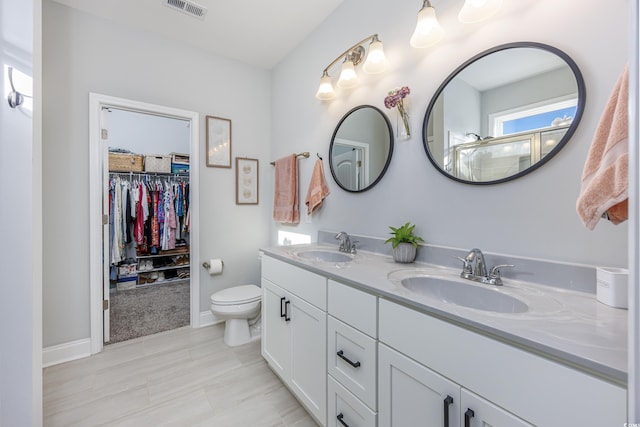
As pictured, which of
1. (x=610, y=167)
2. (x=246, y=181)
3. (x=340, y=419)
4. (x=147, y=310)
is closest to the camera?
(x=610, y=167)

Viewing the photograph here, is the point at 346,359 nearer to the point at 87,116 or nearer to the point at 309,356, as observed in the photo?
the point at 309,356

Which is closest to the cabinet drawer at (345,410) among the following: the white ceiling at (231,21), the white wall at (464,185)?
the white wall at (464,185)

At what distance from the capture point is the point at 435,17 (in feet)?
4.05

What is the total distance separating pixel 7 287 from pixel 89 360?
120 centimetres

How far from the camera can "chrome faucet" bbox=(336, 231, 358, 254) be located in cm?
174

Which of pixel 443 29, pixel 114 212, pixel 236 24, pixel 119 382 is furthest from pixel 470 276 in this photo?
pixel 114 212

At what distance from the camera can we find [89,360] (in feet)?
6.46

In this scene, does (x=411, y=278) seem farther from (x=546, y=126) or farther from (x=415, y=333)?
(x=546, y=126)

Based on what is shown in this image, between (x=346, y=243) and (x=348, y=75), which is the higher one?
(x=348, y=75)

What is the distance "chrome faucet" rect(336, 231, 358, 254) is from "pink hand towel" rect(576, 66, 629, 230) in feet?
3.80

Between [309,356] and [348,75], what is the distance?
1755mm

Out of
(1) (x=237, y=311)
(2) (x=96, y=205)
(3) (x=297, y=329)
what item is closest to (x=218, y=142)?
(2) (x=96, y=205)

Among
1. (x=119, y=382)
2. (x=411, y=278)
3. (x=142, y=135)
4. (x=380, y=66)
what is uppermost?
(x=142, y=135)

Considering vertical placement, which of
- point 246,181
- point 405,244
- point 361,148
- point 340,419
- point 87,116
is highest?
point 87,116
